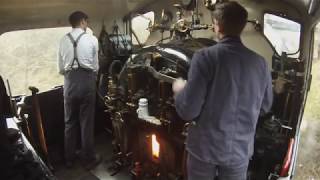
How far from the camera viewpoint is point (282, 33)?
11.8 feet

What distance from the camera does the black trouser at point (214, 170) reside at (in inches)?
96.0

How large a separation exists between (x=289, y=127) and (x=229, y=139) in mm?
1035

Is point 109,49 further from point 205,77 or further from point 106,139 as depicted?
point 205,77

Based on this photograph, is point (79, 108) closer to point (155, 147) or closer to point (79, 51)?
point (79, 51)

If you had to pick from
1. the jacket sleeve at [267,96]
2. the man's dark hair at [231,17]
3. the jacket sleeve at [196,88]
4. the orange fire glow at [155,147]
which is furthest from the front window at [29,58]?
the jacket sleeve at [267,96]

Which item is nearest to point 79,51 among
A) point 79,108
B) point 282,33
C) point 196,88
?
point 79,108

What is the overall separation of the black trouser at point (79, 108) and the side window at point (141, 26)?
5.36 feet

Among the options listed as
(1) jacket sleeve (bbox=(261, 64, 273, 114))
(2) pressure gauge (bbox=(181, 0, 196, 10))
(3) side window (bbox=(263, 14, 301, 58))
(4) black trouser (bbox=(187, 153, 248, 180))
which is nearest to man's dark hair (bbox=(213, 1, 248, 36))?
(1) jacket sleeve (bbox=(261, 64, 273, 114))

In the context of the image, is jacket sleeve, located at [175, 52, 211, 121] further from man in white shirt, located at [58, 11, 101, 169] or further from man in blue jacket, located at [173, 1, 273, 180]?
man in white shirt, located at [58, 11, 101, 169]

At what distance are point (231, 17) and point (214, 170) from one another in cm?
113

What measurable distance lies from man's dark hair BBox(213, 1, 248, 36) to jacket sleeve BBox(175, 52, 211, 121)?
249 mm

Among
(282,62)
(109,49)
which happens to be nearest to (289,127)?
(282,62)

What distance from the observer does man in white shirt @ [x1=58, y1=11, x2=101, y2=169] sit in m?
4.05

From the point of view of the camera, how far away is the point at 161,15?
5.07 meters
